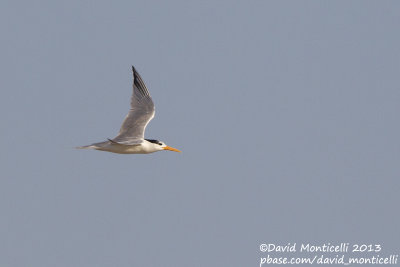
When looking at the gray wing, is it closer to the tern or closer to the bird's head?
the tern

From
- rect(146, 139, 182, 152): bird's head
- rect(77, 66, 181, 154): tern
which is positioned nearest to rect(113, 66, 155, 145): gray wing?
rect(77, 66, 181, 154): tern

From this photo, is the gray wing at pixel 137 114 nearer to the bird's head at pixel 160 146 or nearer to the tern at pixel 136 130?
the tern at pixel 136 130

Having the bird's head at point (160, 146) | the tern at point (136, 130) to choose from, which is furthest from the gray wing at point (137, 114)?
the bird's head at point (160, 146)

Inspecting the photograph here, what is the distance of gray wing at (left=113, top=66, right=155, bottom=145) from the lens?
85.6 feet

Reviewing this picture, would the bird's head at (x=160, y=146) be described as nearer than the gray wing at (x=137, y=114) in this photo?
No

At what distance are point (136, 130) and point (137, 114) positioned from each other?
1.17 metres

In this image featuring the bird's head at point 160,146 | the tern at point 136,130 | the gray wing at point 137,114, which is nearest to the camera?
the tern at point 136,130

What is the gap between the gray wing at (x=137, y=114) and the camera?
2608 cm

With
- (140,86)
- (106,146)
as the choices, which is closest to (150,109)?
(140,86)

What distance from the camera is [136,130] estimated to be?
26.6m

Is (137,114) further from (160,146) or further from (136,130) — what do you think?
(160,146)

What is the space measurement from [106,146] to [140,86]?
4579mm

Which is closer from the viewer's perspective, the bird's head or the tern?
the tern

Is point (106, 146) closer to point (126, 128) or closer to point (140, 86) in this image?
point (126, 128)
